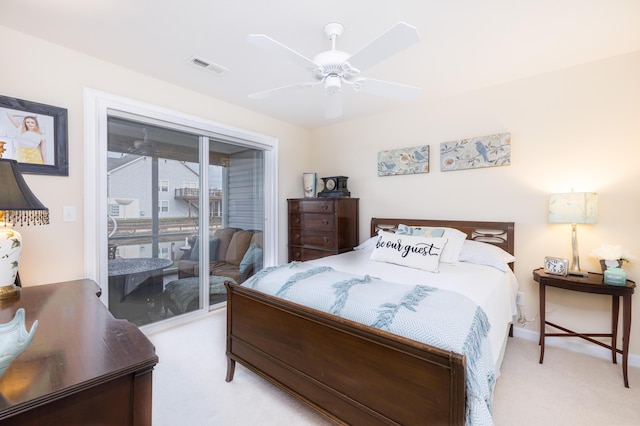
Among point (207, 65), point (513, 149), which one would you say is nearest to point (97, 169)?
point (207, 65)

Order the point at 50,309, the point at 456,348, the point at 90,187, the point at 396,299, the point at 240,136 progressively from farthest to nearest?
the point at 240,136
the point at 90,187
the point at 396,299
the point at 50,309
the point at 456,348

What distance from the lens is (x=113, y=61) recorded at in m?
2.41

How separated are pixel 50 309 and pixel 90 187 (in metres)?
1.30

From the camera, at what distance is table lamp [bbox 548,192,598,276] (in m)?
2.20

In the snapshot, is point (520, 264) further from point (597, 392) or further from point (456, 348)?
point (456, 348)

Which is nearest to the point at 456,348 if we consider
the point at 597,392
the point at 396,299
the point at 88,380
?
the point at 396,299

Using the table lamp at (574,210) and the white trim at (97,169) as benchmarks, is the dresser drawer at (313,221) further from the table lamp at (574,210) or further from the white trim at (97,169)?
the table lamp at (574,210)

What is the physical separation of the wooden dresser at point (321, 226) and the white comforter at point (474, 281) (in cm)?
84

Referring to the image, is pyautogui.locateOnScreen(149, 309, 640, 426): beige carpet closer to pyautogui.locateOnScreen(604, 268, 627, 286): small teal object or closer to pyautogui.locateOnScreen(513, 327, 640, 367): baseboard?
pyautogui.locateOnScreen(513, 327, 640, 367): baseboard

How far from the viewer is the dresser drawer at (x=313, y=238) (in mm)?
3537

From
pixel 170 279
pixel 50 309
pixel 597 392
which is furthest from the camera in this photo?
pixel 170 279

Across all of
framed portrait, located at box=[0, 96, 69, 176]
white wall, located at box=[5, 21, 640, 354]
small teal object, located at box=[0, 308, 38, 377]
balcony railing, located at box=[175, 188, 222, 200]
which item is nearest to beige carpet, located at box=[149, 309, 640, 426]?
white wall, located at box=[5, 21, 640, 354]

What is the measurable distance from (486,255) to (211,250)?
9.28 feet

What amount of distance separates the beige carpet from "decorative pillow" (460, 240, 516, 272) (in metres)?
0.79
